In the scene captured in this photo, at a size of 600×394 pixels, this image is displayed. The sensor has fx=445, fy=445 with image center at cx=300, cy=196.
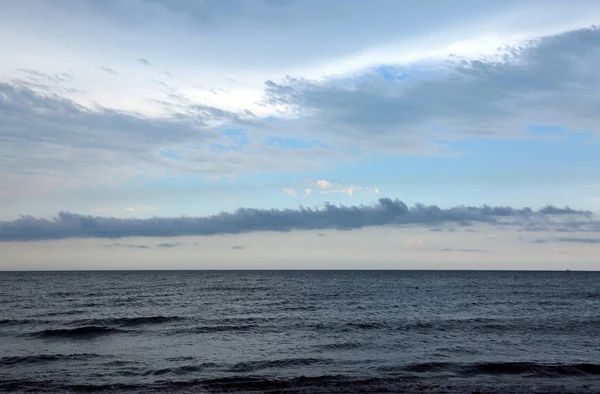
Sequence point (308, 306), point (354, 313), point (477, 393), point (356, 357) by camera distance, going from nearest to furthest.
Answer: point (477, 393), point (356, 357), point (354, 313), point (308, 306)

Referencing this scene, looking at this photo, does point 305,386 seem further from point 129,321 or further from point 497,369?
point 129,321

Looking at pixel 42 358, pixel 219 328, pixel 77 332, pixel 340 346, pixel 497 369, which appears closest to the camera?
pixel 497 369

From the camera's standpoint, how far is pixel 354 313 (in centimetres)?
5100

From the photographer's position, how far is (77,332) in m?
38.6

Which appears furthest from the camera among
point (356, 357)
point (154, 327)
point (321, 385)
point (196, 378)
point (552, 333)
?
point (154, 327)

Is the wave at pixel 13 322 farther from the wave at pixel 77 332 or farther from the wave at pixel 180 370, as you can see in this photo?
the wave at pixel 180 370

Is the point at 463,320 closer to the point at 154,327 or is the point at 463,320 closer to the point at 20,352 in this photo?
the point at 154,327

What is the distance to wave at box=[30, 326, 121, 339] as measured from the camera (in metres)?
37.1

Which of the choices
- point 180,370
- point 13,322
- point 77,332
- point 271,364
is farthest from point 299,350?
point 13,322

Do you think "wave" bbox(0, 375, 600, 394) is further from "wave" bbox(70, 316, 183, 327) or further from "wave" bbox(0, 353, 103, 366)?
"wave" bbox(70, 316, 183, 327)

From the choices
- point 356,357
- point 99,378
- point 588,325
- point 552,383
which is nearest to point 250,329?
point 356,357

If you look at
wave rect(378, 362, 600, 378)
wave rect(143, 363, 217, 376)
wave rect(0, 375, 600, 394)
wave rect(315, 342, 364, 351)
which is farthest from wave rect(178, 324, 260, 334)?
wave rect(378, 362, 600, 378)

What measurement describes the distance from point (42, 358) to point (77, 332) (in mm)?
9831

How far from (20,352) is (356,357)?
23.1 m
